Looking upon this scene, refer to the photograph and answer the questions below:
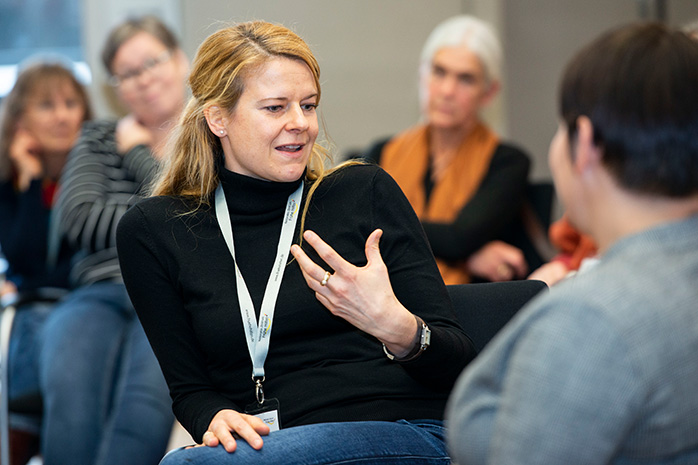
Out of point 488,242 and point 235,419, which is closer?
point 235,419

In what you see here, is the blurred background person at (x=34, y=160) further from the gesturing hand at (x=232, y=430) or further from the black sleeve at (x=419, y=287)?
the black sleeve at (x=419, y=287)

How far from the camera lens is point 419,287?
1.63 metres

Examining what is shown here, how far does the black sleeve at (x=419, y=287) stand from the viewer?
1544 millimetres

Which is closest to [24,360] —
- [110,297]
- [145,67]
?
[110,297]

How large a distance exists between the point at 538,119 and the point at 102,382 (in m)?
2.92

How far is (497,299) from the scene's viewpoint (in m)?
1.72

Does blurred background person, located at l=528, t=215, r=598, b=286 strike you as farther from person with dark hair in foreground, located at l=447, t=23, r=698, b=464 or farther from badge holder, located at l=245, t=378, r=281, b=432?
person with dark hair in foreground, located at l=447, t=23, r=698, b=464

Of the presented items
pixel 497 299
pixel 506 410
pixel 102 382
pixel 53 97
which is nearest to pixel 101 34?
pixel 53 97

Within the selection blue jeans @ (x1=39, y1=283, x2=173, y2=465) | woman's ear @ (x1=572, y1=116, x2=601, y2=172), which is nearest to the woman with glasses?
blue jeans @ (x1=39, y1=283, x2=173, y2=465)

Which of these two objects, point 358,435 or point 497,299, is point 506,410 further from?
point 497,299

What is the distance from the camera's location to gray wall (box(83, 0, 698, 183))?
3.87 metres

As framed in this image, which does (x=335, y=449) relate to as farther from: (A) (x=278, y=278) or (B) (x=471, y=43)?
(B) (x=471, y=43)

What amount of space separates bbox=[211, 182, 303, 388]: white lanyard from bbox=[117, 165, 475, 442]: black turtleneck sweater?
0.02m

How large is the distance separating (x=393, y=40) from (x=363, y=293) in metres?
2.92
